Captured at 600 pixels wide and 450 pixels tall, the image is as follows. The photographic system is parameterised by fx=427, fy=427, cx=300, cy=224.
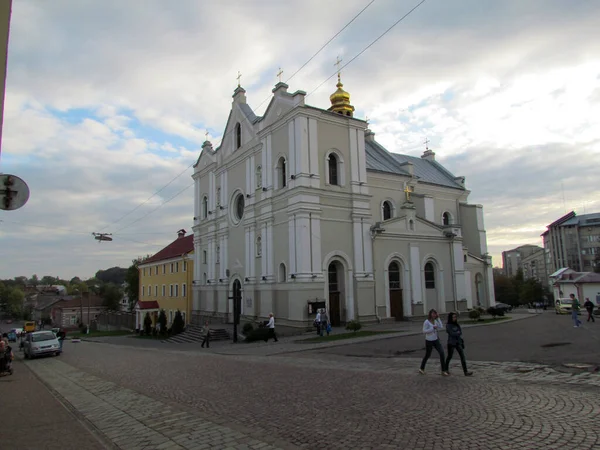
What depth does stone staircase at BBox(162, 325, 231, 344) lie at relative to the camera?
90.8 ft

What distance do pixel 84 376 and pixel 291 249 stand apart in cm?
1407

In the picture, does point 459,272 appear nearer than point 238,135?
Yes

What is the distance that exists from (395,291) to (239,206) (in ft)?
45.9

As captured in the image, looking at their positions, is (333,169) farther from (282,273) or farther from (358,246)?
(282,273)

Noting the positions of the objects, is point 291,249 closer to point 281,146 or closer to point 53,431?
point 281,146

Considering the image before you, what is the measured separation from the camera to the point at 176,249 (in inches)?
1969

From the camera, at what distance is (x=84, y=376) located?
14320 mm

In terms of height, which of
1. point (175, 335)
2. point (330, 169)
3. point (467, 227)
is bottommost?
point (175, 335)

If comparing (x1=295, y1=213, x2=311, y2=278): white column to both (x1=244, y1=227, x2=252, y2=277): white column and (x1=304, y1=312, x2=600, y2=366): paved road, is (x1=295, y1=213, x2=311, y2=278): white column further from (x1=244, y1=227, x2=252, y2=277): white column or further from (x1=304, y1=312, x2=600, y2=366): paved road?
(x1=304, y1=312, x2=600, y2=366): paved road

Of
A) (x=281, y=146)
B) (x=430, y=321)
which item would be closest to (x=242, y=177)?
(x=281, y=146)

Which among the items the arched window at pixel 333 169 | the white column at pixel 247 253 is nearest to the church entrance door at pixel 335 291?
the arched window at pixel 333 169

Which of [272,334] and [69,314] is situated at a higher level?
[272,334]

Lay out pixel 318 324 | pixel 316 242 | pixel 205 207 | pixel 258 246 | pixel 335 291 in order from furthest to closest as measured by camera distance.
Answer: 1. pixel 205 207
2. pixel 258 246
3. pixel 335 291
4. pixel 316 242
5. pixel 318 324

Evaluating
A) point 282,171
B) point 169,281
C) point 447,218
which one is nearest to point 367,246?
point 282,171
